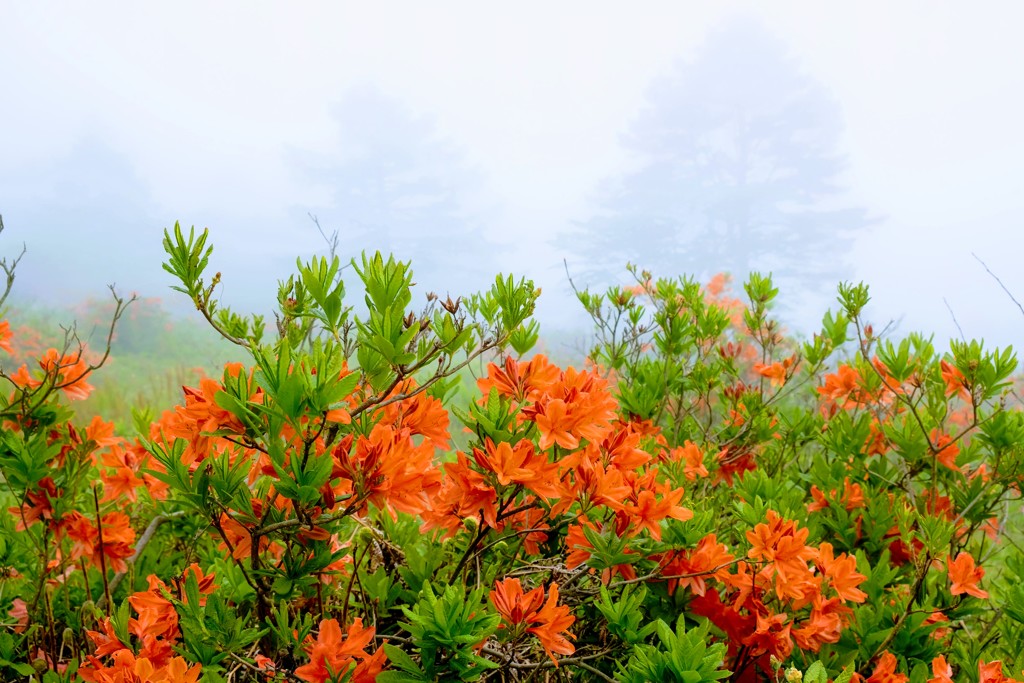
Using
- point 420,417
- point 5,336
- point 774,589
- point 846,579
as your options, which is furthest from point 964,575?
point 5,336

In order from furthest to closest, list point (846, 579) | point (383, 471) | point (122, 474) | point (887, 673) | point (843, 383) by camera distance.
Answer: point (843, 383) < point (122, 474) < point (846, 579) < point (887, 673) < point (383, 471)

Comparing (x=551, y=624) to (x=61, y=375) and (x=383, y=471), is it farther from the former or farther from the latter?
(x=61, y=375)

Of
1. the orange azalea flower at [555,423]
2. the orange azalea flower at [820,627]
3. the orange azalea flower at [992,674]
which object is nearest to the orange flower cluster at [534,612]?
the orange azalea flower at [555,423]

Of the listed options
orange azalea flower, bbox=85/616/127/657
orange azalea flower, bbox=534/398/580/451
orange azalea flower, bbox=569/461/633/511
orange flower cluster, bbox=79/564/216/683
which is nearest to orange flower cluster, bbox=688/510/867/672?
orange azalea flower, bbox=569/461/633/511

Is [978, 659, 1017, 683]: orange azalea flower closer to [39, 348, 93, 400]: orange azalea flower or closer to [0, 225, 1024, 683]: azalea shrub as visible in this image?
[0, 225, 1024, 683]: azalea shrub

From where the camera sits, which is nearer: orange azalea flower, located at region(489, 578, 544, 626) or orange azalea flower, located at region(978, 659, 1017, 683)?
orange azalea flower, located at region(489, 578, 544, 626)

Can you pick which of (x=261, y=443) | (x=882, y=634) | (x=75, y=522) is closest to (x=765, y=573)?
(x=882, y=634)

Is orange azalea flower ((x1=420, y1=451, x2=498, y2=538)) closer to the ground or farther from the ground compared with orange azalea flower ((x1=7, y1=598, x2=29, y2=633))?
farther from the ground

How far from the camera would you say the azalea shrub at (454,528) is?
85cm

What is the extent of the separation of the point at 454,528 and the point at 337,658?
0.25m

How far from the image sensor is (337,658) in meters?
0.91

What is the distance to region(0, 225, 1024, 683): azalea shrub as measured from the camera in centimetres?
85

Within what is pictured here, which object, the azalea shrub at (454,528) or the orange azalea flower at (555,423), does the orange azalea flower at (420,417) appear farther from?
the orange azalea flower at (555,423)

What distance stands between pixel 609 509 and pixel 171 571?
46.4 inches
